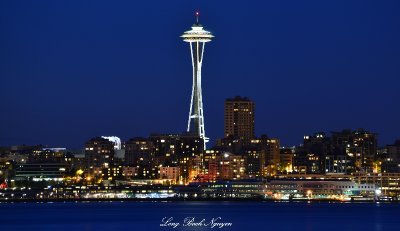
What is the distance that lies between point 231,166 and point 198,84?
12.5 m

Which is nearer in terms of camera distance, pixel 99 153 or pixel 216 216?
pixel 216 216

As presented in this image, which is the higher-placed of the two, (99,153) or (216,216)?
(99,153)

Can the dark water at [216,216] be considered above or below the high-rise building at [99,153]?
below

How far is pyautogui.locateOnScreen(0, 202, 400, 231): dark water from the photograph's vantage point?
114 meters

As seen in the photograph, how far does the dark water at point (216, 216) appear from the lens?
375 ft

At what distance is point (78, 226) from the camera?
115250 millimetres

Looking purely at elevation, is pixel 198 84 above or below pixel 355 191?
above

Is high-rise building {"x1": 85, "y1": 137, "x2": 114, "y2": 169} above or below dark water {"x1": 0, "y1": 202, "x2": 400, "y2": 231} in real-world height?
above

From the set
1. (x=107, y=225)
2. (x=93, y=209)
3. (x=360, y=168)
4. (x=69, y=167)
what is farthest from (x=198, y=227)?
(x=69, y=167)

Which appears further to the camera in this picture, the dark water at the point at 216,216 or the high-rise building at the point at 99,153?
the high-rise building at the point at 99,153

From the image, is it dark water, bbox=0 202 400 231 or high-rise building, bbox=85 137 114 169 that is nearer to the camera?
dark water, bbox=0 202 400 231

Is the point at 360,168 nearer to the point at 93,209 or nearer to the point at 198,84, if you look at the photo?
the point at 198,84

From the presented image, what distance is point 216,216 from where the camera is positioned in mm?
127438

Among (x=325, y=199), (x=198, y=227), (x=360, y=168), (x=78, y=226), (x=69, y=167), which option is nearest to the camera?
(x=198, y=227)
